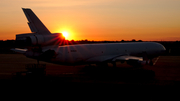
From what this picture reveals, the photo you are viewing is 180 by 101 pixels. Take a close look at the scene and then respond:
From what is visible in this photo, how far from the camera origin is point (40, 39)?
86.0 ft

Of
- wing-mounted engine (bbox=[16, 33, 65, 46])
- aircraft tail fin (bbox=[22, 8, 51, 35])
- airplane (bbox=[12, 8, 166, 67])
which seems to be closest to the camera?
wing-mounted engine (bbox=[16, 33, 65, 46])

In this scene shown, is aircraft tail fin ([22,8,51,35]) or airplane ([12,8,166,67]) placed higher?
aircraft tail fin ([22,8,51,35])

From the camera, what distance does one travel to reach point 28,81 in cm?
2455

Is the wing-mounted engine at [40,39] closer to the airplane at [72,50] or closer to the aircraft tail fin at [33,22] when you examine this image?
the airplane at [72,50]

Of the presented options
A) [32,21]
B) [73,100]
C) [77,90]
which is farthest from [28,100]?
[32,21]

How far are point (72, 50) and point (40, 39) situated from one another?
26.3ft

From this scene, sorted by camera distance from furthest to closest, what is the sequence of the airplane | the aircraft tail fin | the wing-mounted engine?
the aircraft tail fin
the airplane
the wing-mounted engine

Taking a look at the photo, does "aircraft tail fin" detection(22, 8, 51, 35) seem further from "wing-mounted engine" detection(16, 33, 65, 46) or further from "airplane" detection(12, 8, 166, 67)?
"wing-mounted engine" detection(16, 33, 65, 46)

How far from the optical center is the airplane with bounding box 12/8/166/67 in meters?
27.0

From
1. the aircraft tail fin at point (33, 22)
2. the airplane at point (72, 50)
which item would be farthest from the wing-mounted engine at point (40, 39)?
the aircraft tail fin at point (33, 22)

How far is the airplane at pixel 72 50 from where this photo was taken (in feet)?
88.7

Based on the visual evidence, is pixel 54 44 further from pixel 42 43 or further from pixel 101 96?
pixel 101 96

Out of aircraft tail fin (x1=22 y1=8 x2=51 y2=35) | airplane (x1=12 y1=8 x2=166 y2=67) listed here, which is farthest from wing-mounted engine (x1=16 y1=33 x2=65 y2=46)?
aircraft tail fin (x1=22 y1=8 x2=51 y2=35)

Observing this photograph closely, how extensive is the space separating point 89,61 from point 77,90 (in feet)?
50.3
